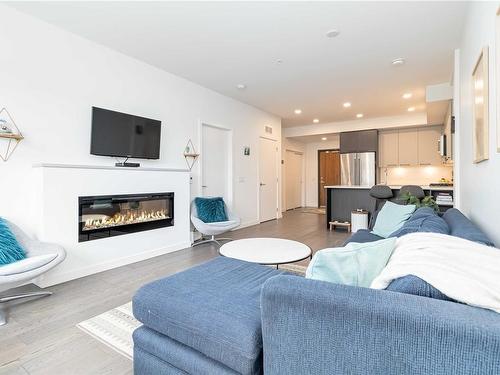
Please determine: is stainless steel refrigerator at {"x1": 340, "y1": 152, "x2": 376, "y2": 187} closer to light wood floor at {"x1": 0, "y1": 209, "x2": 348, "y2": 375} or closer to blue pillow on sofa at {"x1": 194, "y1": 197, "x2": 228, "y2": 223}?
blue pillow on sofa at {"x1": 194, "y1": 197, "x2": 228, "y2": 223}

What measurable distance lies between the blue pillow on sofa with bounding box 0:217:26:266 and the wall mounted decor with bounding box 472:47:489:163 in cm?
357

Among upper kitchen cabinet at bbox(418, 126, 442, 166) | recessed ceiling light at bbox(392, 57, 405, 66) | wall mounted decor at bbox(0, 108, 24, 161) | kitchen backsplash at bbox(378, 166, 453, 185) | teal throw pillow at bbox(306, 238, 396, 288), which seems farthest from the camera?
kitchen backsplash at bbox(378, 166, 453, 185)

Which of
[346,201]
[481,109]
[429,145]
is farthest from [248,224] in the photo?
[429,145]

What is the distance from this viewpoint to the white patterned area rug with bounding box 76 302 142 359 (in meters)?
1.76

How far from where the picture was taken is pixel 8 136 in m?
2.54

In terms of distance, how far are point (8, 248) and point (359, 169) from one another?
7.30 m

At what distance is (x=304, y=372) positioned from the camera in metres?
0.91

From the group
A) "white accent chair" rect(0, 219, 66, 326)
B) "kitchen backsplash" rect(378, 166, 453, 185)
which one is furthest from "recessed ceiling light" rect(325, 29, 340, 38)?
"kitchen backsplash" rect(378, 166, 453, 185)

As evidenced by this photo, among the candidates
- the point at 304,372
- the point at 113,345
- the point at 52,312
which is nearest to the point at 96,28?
the point at 52,312

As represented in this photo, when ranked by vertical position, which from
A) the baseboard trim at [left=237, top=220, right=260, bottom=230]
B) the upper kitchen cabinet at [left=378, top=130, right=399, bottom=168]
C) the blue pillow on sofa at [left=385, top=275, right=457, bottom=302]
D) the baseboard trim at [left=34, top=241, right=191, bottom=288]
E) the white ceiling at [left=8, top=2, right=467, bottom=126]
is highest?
the white ceiling at [left=8, top=2, right=467, bottom=126]

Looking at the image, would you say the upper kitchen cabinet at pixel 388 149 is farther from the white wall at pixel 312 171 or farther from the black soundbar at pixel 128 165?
the black soundbar at pixel 128 165

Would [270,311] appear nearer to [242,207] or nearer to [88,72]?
[88,72]

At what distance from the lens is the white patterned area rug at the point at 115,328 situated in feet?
5.76

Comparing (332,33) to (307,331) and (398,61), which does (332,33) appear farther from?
(307,331)
